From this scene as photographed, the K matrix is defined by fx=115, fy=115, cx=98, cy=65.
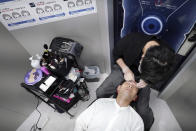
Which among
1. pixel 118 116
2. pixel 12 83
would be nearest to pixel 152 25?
pixel 118 116

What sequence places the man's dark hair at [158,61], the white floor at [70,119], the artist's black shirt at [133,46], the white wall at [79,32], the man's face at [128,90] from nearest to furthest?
1. the man's dark hair at [158,61]
2. the man's face at [128,90]
3. the artist's black shirt at [133,46]
4. the white wall at [79,32]
5. the white floor at [70,119]

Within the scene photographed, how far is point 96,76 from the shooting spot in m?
1.87

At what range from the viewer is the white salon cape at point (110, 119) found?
907 millimetres

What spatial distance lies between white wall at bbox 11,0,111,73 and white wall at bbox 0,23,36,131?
11cm

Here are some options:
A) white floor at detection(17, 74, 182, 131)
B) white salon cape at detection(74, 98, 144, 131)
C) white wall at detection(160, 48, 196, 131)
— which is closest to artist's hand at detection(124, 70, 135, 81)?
white salon cape at detection(74, 98, 144, 131)

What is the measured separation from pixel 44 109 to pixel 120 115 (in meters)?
1.31

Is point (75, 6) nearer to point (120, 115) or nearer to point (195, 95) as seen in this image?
point (120, 115)

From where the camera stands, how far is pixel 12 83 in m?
1.37

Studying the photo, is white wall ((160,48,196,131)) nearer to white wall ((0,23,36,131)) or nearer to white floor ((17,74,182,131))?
white floor ((17,74,182,131))

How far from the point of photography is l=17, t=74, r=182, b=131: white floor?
1.46 meters

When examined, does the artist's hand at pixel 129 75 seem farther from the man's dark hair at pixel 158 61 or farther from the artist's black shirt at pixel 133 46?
the man's dark hair at pixel 158 61

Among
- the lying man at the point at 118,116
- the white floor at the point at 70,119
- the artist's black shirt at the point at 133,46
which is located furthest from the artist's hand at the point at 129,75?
the white floor at the point at 70,119

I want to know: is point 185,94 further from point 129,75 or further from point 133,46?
point 133,46

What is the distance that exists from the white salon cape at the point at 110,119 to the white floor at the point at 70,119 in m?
0.66
